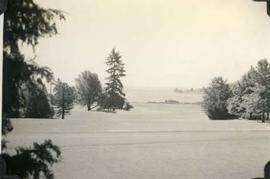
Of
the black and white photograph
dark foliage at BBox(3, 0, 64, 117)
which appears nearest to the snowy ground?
the black and white photograph

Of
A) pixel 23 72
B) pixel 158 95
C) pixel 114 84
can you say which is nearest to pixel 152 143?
pixel 158 95

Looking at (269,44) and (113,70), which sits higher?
(269,44)

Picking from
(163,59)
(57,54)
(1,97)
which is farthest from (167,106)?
Answer: (1,97)

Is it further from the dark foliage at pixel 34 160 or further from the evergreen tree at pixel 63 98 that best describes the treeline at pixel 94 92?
the dark foliage at pixel 34 160

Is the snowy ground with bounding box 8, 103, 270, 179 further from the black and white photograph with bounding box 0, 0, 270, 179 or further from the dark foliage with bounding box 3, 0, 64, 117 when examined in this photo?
the dark foliage with bounding box 3, 0, 64, 117

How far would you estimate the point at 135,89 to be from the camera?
197cm

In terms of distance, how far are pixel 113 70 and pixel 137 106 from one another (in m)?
0.21

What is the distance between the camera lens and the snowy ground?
193 cm

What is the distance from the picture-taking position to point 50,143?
1928mm

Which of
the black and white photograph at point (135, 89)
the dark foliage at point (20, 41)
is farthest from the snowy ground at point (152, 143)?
the dark foliage at point (20, 41)

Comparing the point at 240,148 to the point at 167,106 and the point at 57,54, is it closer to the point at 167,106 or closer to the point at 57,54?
the point at 167,106

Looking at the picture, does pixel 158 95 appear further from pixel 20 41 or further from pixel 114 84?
pixel 20 41

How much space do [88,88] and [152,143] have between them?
39 cm

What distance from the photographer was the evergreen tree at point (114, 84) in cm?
194
